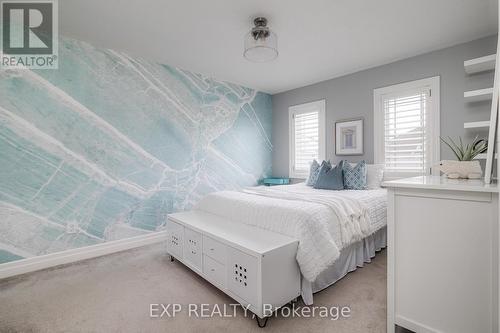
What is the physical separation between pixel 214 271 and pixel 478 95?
3.09 meters

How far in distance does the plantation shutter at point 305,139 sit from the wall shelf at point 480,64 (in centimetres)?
202

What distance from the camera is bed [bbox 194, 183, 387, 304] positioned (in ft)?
5.77

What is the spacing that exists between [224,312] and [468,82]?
11.3 ft

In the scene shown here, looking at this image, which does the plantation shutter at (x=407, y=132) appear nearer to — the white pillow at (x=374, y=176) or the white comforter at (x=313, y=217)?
the white pillow at (x=374, y=176)

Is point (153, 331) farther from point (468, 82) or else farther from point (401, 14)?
point (468, 82)

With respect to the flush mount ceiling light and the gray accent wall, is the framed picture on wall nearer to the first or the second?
the gray accent wall

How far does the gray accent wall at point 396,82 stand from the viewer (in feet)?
8.87

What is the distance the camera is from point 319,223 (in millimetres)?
1844

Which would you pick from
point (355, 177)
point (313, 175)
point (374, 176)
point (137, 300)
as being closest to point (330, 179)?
point (355, 177)

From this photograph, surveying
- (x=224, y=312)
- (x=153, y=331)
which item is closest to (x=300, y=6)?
(x=224, y=312)

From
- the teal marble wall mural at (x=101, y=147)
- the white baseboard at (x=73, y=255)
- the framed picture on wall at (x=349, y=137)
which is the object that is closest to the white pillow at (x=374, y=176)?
the framed picture on wall at (x=349, y=137)

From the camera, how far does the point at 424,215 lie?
4.34 feet

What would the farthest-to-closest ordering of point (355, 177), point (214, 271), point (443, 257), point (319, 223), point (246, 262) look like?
point (355, 177), point (214, 271), point (319, 223), point (246, 262), point (443, 257)

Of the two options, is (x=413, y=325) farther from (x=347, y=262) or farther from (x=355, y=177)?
(x=355, y=177)
